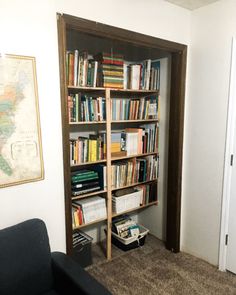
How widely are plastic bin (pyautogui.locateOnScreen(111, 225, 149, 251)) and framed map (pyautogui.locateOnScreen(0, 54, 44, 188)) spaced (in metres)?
1.46

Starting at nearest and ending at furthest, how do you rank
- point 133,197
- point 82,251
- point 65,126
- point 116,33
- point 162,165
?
point 65,126 < point 116,33 < point 82,251 < point 133,197 < point 162,165

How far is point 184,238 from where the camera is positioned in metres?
2.70

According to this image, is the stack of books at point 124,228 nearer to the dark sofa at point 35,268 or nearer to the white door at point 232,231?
the white door at point 232,231

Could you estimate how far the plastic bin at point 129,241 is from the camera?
8.84ft

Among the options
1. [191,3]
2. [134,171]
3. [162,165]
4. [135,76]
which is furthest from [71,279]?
[191,3]

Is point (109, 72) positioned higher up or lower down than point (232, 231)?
higher up

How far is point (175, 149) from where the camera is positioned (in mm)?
2527

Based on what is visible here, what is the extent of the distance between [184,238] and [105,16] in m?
2.33

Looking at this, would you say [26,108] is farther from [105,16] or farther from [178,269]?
[178,269]

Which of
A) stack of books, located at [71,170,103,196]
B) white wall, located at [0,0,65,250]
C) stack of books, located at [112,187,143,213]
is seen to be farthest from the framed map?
stack of books, located at [112,187,143,213]

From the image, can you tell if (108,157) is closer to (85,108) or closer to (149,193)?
(85,108)

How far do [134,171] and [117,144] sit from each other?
39 centimetres

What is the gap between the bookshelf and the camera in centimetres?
210

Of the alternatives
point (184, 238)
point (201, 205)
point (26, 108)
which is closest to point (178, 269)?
point (184, 238)
